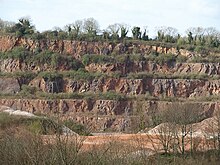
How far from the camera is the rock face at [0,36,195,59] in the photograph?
92.1 m

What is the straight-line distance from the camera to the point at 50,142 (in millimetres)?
23234

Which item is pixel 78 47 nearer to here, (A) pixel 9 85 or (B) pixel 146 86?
(B) pixel 146 86

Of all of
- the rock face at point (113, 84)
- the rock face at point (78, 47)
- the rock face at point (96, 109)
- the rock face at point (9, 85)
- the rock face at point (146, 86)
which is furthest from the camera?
the rock face at point (78, 47)

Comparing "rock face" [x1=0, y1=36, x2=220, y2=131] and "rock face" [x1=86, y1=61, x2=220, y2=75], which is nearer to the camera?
"rock face" [x1=0, y1=36, x2=220, y2=131]

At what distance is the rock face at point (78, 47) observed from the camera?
9206 cm

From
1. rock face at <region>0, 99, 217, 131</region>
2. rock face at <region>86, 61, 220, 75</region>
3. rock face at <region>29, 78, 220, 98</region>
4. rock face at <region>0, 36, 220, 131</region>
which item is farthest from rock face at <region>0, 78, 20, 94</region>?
rock face at <region>86, 61, 220, 75</region>

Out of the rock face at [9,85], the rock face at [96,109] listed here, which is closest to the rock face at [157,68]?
the rock face at [96,109]

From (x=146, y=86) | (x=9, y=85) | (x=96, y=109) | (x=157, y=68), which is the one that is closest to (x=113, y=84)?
(x=146, y=86)

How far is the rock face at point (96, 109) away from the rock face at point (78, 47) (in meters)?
13.2

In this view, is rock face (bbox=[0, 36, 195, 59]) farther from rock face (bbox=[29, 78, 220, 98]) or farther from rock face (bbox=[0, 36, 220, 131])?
rock face (bbox=[29, 78, 220, 98])

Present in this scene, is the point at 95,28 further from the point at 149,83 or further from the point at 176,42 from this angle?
the point at 149,83

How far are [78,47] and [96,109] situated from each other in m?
15.4

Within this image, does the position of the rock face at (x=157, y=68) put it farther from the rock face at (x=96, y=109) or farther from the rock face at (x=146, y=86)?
the rock face at (x=96, y=109)

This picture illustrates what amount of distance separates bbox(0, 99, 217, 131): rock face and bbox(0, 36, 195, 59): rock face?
13.2 m
